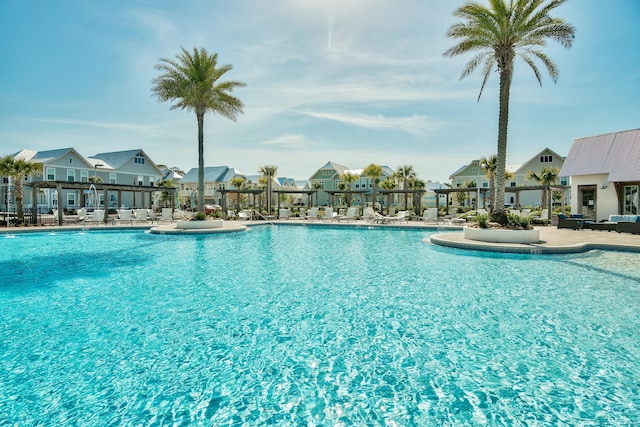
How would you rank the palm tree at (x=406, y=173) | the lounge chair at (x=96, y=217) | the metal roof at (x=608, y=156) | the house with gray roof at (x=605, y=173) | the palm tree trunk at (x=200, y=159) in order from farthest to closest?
the palm tree at (x=406, y=173) → the lounge chair at (x=96, y=217) → the palm tree trunk at (x=200, y=159) → the house with gray roof at (x=605, y=173) → the metal roof at (x=608, y=156)

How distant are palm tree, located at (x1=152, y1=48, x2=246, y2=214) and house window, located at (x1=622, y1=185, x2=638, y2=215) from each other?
24493 millimetres

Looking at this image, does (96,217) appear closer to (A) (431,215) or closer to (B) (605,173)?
(A) (431,215)

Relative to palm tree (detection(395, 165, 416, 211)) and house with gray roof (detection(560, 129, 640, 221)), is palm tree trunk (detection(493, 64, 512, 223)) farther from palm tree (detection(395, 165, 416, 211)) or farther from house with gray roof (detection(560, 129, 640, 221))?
palm tree (detection(395, 165, 416, 211))

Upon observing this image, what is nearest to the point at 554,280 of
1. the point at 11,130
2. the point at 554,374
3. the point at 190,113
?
the point at 554,374

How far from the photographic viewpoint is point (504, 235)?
13.8 meters

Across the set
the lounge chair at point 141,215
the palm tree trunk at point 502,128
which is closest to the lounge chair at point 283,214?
the lounge chair at point 141,215

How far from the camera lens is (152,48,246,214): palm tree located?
20.7 meters

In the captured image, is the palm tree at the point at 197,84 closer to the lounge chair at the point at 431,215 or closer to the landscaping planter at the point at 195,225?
the landscaping planter at the point at 195,225

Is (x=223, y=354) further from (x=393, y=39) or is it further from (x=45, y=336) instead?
(x=393, y=39)

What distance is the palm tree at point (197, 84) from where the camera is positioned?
20703 mm

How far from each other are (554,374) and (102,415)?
188 inches

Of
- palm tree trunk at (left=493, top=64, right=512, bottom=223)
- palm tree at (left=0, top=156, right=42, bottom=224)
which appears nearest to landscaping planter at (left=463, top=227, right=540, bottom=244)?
palm tree trunk at (left=493, top=64, right=512, bottom=223)

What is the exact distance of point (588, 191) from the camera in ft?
73.6

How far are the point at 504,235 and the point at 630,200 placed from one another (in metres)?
12.6
